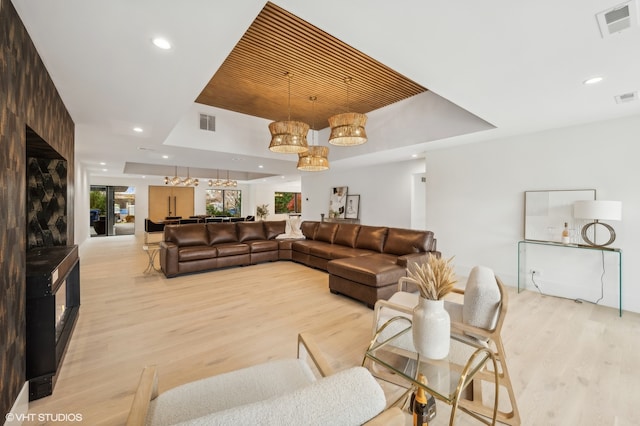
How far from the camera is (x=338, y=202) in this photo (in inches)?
334

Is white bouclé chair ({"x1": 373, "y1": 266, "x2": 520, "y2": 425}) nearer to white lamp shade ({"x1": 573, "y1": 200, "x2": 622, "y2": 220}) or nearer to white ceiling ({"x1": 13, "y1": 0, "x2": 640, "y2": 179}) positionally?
white ceiling ({"x1": 13, "y1": 0, "x2": 640, "y2": 179})

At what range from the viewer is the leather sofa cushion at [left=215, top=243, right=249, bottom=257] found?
5219 millimetres

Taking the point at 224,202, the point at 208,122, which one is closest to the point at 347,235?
the point at 208,122

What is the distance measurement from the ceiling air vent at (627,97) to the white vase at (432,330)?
10.6 ft

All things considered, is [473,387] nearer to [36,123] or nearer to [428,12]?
[428,12]

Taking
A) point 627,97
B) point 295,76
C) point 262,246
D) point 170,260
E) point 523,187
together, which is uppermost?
point 295,76

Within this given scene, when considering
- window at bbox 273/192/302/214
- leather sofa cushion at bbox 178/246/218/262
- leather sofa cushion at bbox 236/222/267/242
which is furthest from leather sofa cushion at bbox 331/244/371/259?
window at bbox 273/192/302/214

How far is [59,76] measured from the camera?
242cm

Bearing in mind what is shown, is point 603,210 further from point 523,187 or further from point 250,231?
point 250,231

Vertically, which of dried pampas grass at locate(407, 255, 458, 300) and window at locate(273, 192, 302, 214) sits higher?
window at locate(273, 192, 302, 214)

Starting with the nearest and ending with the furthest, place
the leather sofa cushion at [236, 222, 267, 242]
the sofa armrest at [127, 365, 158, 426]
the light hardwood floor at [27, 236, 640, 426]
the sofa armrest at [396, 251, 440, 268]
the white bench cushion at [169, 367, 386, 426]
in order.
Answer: the white bench cushion at [169, 367, 386, 426]
the sofa armrest at [127, 365, 158, 426]
the light hardwood floor at [27, 236, 640, 426]
the sofa armrest at [396, 251, 440, 268]
the leather sofa cushion at [236, 222, 267, 242]

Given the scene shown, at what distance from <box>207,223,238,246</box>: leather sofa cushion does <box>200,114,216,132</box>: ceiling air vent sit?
1.99 metres

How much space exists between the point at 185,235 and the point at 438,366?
506cm

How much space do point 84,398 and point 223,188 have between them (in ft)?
41.4
